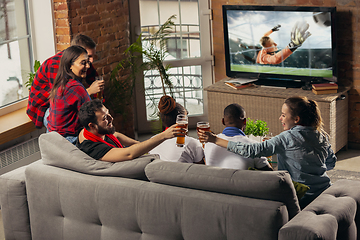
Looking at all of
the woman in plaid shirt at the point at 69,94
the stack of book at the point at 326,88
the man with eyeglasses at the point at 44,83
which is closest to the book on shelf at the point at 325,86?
the stack of book at the point at 326,88

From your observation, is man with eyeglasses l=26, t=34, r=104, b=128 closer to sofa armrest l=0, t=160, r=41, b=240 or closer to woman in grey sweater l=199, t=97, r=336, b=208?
sofa armrest l=0, t=160, r=41, b=240

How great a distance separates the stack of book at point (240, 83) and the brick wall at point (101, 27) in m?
1.22

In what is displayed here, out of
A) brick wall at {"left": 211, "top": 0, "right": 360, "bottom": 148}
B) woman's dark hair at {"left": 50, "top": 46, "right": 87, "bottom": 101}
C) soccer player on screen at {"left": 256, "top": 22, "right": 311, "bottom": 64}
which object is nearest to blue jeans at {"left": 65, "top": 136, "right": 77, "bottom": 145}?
woman's dark hair at {"left": 50, "top": 46, "right": 87, "bottom": 101}

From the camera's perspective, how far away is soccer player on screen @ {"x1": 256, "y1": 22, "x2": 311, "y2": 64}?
4.69 meters

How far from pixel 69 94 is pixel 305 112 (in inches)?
63.2

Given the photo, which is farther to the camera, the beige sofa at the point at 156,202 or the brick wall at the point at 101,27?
the brick wall at the point at 101,27

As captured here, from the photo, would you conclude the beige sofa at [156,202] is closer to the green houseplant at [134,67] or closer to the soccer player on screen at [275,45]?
the green houseplant at [134,67]

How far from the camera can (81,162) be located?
2508mm

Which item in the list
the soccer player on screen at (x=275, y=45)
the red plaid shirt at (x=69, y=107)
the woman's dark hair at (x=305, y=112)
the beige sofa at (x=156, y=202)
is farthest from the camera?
the soccer player on screen at (x=275, y=45)

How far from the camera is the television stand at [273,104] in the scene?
14.5ft

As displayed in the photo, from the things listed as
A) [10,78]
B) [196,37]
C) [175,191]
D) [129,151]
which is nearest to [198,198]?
[175,191]

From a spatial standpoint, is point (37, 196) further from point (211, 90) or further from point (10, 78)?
point (211, 90)

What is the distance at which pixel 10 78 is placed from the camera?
4242 mm

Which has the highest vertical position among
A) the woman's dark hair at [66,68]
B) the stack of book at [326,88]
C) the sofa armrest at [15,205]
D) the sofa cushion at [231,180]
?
the woman's dark hair at [66,68]
